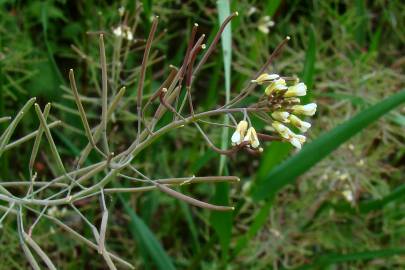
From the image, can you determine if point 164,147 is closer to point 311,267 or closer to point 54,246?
point 54,246

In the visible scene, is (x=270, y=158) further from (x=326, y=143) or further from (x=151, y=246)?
(x=151, y=246)

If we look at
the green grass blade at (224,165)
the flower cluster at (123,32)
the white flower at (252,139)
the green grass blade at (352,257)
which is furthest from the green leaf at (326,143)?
the white flower at (252,139)

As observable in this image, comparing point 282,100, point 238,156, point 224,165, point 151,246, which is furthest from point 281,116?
point 238,156

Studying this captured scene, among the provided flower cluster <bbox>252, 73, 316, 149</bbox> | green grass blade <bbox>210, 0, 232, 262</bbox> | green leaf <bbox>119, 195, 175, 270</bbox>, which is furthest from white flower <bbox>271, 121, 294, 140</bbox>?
green leaf <bbox>119, 195, 175, 270</bbox>

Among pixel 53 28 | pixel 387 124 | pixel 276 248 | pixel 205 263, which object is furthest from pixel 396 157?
pixel 53 28

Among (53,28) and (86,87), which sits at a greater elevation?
(53,28)

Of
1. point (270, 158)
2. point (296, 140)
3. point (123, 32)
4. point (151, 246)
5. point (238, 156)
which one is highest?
point (296, 140)
